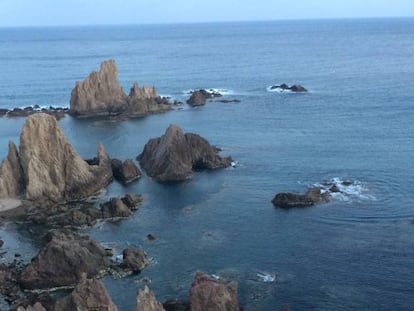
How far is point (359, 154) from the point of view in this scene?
372 ft

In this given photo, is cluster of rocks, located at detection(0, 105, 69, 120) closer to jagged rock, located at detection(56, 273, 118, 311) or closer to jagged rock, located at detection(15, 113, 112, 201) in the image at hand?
jagged rock, located at detection(15, 113, 112, 201)

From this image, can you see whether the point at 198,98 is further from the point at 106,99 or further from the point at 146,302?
the point at 146,302

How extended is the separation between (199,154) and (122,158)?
16351 mm

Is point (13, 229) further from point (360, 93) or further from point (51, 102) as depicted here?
point (360, 93)

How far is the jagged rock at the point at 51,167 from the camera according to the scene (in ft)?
308

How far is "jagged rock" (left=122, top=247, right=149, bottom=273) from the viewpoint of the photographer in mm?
70812

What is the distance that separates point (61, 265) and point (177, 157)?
40684 mm

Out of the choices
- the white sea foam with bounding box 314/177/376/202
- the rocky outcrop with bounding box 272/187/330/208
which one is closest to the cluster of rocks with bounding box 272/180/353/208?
the rocky outcrop with bounding box 272/187/330/208

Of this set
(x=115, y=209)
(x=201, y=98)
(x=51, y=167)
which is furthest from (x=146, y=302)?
(x=201, y=98)

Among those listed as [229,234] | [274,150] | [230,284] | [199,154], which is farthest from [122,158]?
[230,284]

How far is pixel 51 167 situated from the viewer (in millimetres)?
96562

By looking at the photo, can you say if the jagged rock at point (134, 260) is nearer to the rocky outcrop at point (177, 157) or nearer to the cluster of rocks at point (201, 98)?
the rocky outcrop at point (177, 157)

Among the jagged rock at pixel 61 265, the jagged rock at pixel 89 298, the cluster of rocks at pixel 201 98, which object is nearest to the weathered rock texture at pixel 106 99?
the cluster of rocks at pixel 201 98

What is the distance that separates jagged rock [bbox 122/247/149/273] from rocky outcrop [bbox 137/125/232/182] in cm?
3112
